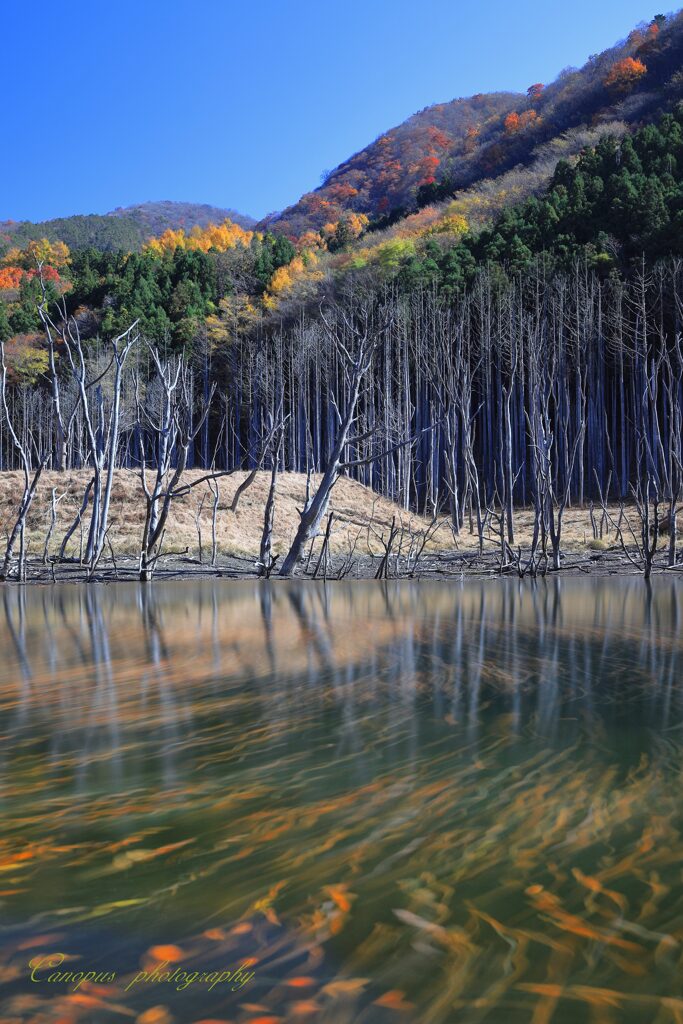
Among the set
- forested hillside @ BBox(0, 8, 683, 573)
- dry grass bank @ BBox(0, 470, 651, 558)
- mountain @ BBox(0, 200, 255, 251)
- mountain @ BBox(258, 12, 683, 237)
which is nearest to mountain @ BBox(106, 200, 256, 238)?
mountain @ BBox(0, 200, 255, 251)

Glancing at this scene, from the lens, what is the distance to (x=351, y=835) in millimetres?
3199

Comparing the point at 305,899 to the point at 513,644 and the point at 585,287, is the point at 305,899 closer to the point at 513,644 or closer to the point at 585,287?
the point at 513,644

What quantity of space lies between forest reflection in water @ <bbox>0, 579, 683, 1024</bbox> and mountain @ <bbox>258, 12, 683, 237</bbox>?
5649cm

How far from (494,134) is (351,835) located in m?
86.3

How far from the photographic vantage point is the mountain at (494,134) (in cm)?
6100

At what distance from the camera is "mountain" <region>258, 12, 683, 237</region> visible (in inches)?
2402

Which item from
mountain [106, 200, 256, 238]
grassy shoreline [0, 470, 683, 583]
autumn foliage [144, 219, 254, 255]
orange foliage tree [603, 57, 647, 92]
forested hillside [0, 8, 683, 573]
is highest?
mountain [106, 200, 256, 238]

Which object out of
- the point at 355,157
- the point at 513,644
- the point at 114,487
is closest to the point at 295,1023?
the point at 513,644

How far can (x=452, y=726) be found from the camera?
16.3 feet

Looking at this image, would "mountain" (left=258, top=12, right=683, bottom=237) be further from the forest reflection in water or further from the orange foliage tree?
the forest reflection in water

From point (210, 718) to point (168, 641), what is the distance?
3555mm

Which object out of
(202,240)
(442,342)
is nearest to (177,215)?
(202,240)
